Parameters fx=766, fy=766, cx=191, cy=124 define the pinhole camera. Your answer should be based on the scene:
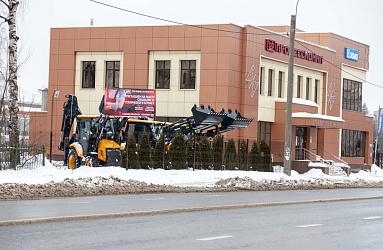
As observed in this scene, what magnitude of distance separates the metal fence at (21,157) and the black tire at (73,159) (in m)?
7.65

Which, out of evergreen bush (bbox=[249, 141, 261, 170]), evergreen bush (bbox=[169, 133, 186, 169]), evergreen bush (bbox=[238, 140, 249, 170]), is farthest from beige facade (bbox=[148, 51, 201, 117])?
evergreen bush (bbox=[169, 133, 186, 169])

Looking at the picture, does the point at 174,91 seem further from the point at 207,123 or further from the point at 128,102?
the point at 207,123

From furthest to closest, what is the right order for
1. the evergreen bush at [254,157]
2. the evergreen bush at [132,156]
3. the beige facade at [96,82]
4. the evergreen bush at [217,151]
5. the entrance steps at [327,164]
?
the entrance steps at [327,164], the beige facade at [96,82], the evergreen bush at [254,157], the evergreen bush at [217,151], the evergreen bush at [132,156]

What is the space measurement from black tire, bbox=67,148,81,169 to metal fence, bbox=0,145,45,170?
25.1 ft

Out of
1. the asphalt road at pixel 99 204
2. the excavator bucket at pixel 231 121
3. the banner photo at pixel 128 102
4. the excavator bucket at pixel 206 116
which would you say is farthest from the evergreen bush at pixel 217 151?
the asphalt road at pixel 99 204

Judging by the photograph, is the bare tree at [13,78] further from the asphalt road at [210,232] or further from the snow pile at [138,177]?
the asphalt road at [210,232]

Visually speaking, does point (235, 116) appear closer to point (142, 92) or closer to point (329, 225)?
point (142, 92)

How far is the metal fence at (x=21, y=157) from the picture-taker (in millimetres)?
29969

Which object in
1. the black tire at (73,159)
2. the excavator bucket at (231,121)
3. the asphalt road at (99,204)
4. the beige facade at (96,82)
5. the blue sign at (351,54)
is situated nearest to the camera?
the asphalt road at (99,204)

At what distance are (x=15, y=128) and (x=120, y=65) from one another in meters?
23.0

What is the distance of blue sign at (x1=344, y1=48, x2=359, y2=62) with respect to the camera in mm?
68000

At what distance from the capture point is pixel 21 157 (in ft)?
101

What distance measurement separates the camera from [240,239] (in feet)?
46.5

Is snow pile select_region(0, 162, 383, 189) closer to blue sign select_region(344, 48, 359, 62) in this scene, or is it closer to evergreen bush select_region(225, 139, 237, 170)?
evergreen bush select_region(225, 139, 237, 170)
